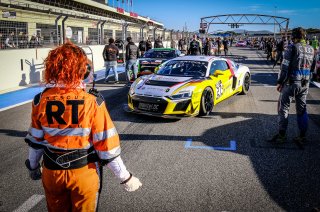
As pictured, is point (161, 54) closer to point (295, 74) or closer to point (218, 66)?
Answer: point (218, 66)

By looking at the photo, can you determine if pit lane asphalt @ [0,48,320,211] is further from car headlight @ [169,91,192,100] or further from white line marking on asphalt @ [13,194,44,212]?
car headlight @ [169,91,192,100]

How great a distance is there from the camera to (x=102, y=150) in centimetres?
210

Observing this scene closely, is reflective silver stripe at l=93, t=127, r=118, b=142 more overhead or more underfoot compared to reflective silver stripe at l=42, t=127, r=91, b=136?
more underfoot

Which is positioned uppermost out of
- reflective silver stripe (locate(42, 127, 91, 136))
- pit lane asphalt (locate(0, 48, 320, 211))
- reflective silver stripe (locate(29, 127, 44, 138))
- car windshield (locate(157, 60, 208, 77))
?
car windshield (locate(157, 60, 208, 77))

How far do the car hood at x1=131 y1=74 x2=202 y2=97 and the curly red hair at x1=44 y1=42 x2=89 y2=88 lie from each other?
4502 mm

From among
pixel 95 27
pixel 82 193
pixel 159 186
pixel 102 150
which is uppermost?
pixel 95 27

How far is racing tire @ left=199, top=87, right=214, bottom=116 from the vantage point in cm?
685

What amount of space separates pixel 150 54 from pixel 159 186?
952cm

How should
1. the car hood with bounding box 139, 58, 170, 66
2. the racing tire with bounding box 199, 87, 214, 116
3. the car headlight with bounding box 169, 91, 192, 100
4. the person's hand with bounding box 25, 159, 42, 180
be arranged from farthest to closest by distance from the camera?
1. the car hood with bounding box 139, 58, 170, 66
2. the racing tire with bounding box 199, 87, 214, 116
3. the car headlight with bounding box 169, 91, 192, 100
4. the person's hand with bounding box 25, 159, 42, 180

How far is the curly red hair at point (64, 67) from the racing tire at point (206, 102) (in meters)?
4.94

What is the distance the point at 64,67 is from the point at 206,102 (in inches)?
208

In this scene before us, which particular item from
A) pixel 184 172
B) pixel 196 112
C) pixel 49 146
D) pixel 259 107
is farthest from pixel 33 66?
pixel 49 146

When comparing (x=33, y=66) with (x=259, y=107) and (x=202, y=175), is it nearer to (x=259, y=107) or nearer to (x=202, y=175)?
(x=259, y=107)

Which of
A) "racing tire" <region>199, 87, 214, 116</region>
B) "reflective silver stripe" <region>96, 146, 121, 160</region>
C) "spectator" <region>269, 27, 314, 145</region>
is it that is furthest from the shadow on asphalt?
"reflective silver stripe" <region>96, 146, 121, 160</region>
